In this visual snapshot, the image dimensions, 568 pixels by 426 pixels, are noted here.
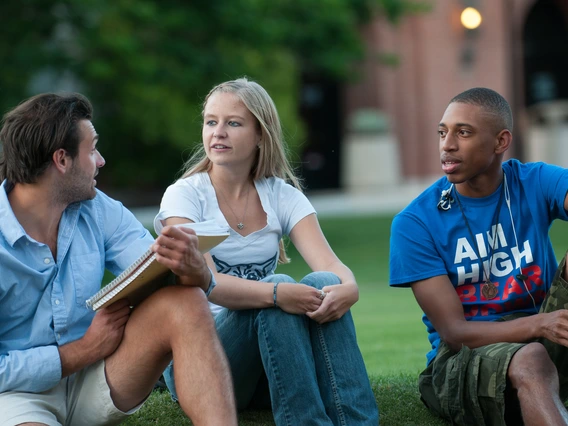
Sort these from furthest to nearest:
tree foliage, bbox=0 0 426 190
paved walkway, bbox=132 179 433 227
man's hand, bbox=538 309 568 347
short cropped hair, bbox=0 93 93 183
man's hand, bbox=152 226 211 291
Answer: paved walkway, bbox=132 179 433 227
tree foliage, bbox=0 0 426 190
man's hand, bbox=538 309 568 347
short cropped hair, bbox=0 93 93 183
man's hand, bbox=152 226 211 291

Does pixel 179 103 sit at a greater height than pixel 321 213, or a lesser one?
greater

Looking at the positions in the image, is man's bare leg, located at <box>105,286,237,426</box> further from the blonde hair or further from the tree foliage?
the tree foliage

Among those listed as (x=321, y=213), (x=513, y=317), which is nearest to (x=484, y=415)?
(x=513, y=317)

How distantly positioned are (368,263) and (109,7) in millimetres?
5392

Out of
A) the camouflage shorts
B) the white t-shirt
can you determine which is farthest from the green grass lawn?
the white t-shirt

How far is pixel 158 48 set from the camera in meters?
14.5

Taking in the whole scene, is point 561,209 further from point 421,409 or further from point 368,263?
point 368,263

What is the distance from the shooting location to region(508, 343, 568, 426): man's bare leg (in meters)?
3.34

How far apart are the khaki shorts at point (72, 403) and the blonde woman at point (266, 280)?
0.54 m

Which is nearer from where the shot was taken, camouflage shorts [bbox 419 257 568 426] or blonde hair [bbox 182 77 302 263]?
camouflage shorts [bbox 419 257 568 426]

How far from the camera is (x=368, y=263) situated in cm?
1475

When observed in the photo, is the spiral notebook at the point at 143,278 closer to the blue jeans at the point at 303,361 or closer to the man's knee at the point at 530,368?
the blue jeans at the point at 303,361

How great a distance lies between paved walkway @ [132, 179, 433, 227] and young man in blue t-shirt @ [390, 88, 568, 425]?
14.0 meters

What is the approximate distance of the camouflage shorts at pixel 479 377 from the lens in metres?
3.52
